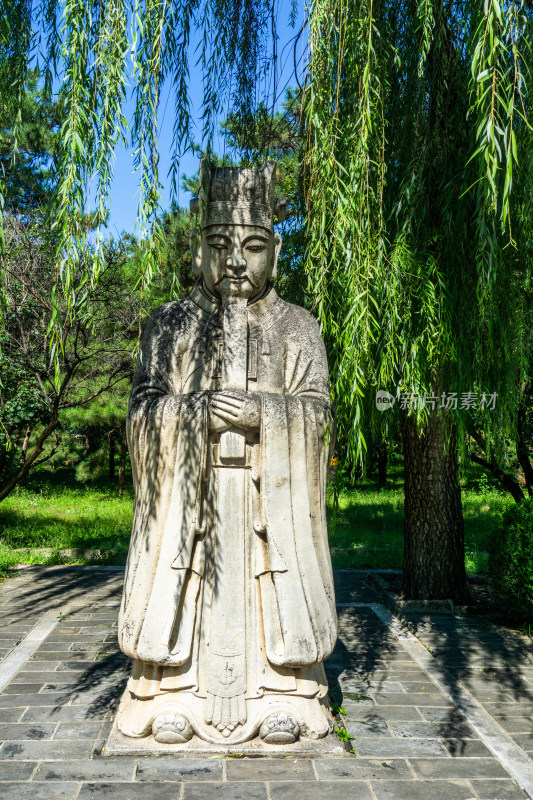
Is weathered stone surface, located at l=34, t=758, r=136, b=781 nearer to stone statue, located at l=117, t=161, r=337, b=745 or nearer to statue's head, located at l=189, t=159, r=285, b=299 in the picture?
stone statue, located at l=117, t=161, r=337, b=745

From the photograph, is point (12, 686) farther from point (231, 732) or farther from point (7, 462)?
point (7, 462)

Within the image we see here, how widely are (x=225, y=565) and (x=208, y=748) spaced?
3.29ft

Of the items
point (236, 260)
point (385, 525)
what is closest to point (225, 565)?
point (236, 260)

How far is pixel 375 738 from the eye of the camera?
4.04 meters

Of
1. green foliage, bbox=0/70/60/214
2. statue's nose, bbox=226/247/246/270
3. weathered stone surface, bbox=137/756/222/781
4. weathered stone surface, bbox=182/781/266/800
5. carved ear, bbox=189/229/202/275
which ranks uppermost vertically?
green foliage, bbox=0/70/60/214

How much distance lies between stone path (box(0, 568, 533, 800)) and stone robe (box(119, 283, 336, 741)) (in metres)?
0.31

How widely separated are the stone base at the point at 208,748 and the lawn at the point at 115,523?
2.83m

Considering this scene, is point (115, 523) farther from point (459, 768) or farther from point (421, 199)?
point (459, 768)

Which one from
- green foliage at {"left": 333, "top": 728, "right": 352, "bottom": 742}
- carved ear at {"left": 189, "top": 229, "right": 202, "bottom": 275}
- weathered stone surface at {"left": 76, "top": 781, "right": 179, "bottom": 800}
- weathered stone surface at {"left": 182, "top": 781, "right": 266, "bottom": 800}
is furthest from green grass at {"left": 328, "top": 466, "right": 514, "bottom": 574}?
weathered stone surface at {"left": 76, "top": 781, "right": 179, "bottom": 800}

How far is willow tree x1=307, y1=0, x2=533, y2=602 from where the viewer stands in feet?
11.9

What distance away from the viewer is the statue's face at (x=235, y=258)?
4.11m

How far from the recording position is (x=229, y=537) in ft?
12.9

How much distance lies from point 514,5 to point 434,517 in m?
4.85

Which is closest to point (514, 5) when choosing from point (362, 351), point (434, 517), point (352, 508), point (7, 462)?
point (362, 351)
